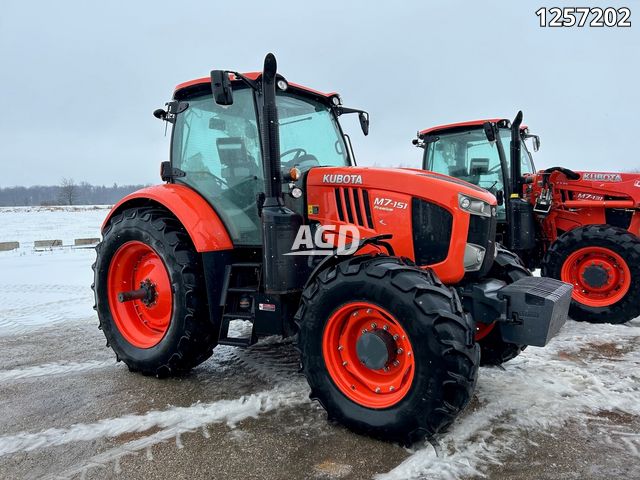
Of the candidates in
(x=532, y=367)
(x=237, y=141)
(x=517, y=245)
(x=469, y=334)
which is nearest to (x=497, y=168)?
(x=517, y=245)

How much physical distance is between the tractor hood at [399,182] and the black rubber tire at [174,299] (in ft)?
3.74

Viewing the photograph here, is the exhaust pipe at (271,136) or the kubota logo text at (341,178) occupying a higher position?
the exhaust pipe at (271,136)

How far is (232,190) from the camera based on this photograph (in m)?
3.92

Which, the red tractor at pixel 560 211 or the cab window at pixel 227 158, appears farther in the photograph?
the red tractor at pixel 560 211

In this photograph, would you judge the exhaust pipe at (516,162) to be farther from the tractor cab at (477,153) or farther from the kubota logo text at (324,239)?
the kubota logo text at (324,239)

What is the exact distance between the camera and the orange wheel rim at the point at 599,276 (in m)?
5.66

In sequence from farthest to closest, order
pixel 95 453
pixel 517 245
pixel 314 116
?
pixel 517 245, pixel 314 116, pixel 95 453

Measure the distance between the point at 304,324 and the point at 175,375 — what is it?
5.12ft

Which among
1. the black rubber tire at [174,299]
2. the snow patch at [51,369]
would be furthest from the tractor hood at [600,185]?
the snow patch at [51,369]

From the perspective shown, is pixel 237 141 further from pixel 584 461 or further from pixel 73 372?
pixel 584 461

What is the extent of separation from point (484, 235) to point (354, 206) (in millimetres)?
938

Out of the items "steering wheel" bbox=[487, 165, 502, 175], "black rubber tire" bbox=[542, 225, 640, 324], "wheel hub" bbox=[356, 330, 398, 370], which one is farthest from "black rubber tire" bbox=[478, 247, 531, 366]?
"steering wheel" bbox=[487, 165, 502, 175]

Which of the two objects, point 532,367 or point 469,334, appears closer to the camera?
point 469,334

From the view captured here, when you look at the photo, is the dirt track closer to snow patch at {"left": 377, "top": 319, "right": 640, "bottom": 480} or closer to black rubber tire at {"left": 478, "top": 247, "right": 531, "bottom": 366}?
snow patch at {"left": 377, "top": 319, "right": 640, "bottom": 480}
